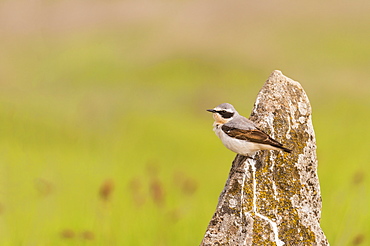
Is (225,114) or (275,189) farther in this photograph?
(225,114)

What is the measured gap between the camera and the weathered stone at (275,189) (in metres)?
6.74

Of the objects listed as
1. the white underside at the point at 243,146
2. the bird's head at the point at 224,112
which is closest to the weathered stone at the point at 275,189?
the white underside at the point at 243,146

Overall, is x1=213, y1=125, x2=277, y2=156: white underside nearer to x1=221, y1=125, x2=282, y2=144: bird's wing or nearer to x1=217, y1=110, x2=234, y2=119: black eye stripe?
x1=221, y1=125, x2=282, y2=144: bird's wing

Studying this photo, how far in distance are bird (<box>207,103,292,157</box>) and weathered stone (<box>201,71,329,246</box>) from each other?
0.58 feet

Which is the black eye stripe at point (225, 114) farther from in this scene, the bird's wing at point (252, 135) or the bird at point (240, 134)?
the bird's wing at point (252, 135)

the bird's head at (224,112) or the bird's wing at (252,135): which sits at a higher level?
the bird's head at (224,112)

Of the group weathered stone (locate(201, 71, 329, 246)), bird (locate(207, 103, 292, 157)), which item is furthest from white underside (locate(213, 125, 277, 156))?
weathered stone (locate(201, 71, 329, 246))

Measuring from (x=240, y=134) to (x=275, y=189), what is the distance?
0.66m

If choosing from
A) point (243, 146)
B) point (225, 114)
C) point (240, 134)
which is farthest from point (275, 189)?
point (225, 114)

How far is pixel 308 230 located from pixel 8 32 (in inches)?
1990

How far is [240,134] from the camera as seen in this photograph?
6859 mm

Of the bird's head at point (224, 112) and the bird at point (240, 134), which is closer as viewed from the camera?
the bird at point (240, 134)

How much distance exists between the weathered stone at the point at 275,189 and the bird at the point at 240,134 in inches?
6.9

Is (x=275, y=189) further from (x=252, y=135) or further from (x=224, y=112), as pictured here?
(x=224, y=112)
